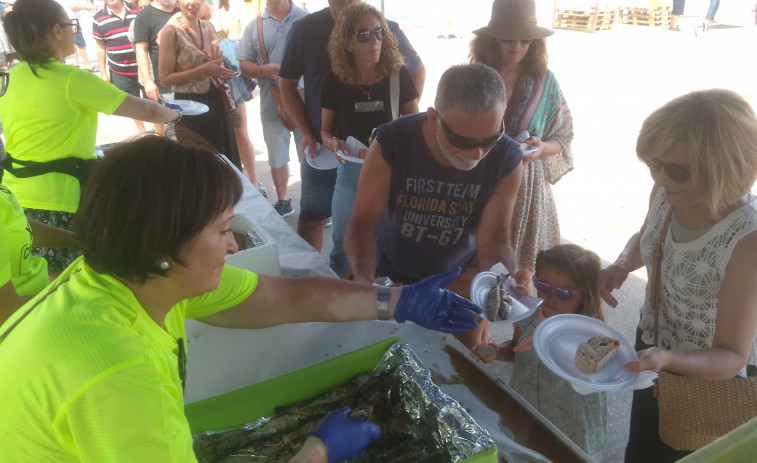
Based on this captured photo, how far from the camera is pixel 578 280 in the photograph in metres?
1.89

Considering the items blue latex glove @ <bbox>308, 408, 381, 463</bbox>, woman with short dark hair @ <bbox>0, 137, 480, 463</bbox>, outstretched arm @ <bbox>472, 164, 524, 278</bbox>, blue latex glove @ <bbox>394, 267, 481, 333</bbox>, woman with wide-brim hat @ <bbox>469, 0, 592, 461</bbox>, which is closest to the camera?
woman with short dark hair @ <bbox>0, 137, 480, 463</bbox>

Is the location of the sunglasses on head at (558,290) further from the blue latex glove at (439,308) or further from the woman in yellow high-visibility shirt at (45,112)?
the woman in yellow high-visibility shirt at (45,112)

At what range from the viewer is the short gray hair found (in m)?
1.69

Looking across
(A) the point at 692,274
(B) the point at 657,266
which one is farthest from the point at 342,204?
(A) the point at 692,274

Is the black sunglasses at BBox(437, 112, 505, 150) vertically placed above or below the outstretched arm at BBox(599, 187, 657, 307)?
above

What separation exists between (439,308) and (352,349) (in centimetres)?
33

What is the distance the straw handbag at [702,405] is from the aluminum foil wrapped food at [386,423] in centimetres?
64

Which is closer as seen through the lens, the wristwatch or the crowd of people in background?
the crowd of people in background

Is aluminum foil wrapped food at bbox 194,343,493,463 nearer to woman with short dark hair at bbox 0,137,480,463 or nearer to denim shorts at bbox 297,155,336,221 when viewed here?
woman with short dark hair at bbox 0,137,480,463

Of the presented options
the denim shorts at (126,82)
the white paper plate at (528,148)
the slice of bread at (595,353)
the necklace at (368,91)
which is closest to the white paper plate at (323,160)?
the necklace at (368,91)

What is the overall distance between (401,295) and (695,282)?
827mm

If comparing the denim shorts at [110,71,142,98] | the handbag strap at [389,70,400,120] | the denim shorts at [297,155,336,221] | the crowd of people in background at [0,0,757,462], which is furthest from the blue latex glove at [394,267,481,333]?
the denim shorts at [110,71,142,98]

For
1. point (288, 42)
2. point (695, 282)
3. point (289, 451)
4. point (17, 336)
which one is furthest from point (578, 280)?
point (288, 42)

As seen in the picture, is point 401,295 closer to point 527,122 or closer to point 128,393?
point 128,393
